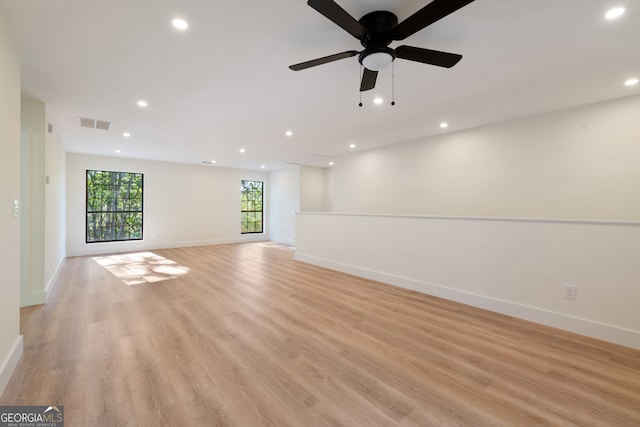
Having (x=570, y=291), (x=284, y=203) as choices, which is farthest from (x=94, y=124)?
(x=570, y=291)

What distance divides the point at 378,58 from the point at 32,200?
4.48 meters

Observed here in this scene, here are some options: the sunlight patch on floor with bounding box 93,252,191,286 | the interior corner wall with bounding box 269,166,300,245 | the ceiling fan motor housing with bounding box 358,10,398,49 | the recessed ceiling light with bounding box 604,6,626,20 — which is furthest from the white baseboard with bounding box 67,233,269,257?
the recessed ceiling light with bounding box 604,6,626,20

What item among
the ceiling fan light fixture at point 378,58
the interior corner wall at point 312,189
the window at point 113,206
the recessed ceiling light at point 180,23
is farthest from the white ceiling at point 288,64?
the interior corner wall at point 312,189

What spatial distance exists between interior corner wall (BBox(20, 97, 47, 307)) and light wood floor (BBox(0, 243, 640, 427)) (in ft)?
1.16

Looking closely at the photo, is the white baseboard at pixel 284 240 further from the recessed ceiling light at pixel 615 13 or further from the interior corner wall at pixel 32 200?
the recessed ceiling light at pixel 615 13

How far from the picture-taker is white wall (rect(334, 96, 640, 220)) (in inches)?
135

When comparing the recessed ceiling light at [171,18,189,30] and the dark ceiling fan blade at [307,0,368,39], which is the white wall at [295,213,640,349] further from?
the recessed ceiling light at [171,18,189,30]

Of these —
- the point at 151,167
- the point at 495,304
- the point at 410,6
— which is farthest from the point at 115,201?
the point at 495,304

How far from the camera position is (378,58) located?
2047 millimetres

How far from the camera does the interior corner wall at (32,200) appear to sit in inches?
132

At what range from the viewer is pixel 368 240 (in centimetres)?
479

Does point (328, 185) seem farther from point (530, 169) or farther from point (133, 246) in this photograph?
point (133, 246)

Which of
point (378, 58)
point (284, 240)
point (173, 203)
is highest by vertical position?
point (378, 58)

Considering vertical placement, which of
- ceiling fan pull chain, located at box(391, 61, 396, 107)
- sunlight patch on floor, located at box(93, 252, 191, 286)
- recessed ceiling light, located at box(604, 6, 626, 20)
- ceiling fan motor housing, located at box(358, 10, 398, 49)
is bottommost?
sunlight patch on floor, located at box(93, 252, 191, 286)
